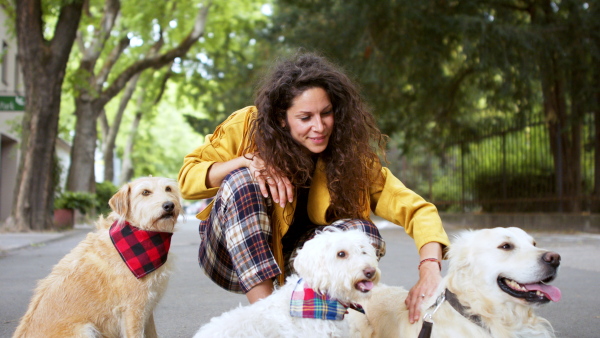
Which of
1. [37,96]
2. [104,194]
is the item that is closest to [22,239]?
[37,96]

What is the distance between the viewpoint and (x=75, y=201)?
16828 mm

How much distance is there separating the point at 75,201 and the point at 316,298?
605 inches

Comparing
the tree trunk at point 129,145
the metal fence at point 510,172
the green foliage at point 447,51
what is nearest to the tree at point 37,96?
the green foliage at point 447,51

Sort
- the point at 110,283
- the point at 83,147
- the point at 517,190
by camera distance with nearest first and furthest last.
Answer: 1. the point at 110,283
2. the point at 517,190
3. the point at 83,147

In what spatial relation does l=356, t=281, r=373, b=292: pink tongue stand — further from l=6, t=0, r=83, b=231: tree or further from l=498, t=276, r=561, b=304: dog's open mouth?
l=6, t=0, r=83, b=231: tree

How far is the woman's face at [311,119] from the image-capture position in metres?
3.55

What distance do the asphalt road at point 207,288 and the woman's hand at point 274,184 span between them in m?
0.76

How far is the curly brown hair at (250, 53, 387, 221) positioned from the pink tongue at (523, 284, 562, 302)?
1.22 m

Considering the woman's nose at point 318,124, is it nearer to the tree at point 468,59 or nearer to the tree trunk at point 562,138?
the tree at point 468,59

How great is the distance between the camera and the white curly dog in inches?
108

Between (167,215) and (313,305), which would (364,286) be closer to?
(313,305)

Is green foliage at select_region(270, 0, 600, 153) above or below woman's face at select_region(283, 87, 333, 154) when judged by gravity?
above

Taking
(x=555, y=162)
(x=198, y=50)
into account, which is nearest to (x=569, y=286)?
(x=555, y=162)

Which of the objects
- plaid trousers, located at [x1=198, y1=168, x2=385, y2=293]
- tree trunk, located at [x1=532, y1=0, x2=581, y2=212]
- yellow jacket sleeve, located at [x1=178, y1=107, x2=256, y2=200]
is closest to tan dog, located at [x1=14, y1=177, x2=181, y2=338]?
yellow jacket sleeve, located at [x1=178, y1=107, x2=256, y2=200]
